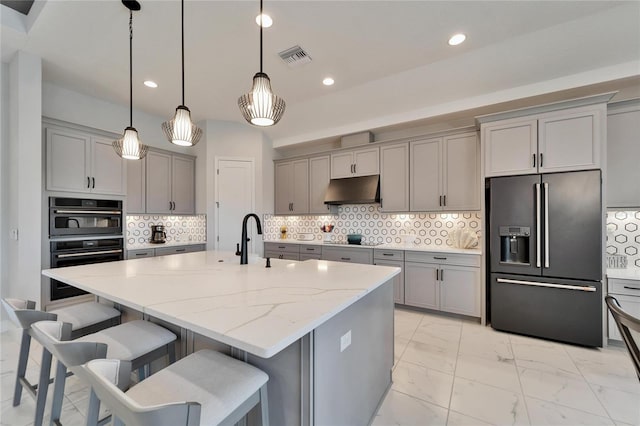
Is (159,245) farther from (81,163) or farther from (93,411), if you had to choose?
(93,411)

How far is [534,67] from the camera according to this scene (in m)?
2.95

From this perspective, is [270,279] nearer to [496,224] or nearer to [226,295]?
[226,295]

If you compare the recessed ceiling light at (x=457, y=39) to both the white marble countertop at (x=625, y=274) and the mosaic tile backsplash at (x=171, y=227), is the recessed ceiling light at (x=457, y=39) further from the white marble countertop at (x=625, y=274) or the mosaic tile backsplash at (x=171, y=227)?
the mosaic tile backsplash at (x=171, y=227)

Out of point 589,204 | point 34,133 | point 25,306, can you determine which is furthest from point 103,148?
point 589,204

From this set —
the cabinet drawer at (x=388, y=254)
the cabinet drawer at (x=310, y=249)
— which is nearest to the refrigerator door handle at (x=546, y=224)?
the cabinet drawer at (x=388, y=254)

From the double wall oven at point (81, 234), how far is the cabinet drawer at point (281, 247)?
2.23 meters

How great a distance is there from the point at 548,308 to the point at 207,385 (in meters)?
3.31

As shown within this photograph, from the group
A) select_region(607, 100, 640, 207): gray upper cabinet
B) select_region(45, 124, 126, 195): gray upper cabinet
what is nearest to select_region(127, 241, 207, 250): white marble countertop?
select_region(45, 124, 126, 195): gray upper cabinet

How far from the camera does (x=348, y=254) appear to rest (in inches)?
166

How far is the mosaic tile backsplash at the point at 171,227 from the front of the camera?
4.43 meters

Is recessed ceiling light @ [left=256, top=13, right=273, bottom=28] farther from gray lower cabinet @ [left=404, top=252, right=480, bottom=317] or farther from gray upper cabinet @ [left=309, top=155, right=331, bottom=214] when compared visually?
gray lower cabinet @ [left=404, top=252, right=480, bottom=317]

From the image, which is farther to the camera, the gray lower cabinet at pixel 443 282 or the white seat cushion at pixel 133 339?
the gray lower cabinet at pixel 443 282

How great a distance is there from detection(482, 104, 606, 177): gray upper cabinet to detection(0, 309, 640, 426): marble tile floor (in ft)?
5.95

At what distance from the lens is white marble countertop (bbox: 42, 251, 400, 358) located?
951 millimetres
